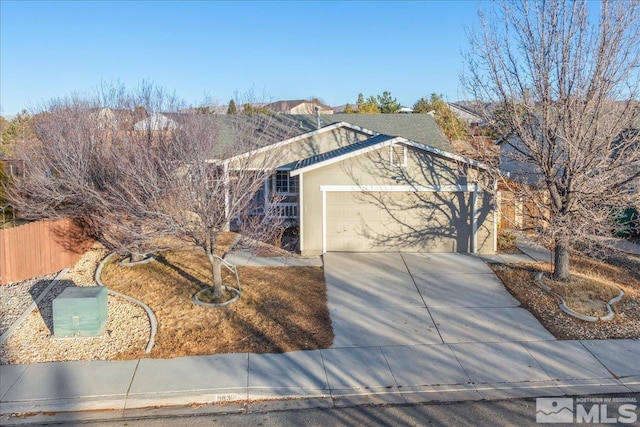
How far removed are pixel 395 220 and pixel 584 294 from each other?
215 inches

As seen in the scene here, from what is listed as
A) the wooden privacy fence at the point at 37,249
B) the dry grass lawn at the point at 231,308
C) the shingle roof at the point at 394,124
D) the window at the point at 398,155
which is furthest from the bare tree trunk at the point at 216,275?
the shingle roof at the point at 394,124

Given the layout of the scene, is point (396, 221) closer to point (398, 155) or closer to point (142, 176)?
point (398, 155)

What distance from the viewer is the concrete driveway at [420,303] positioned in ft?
27.9

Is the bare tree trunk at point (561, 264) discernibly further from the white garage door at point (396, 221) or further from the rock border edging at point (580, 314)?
the white garage door at point (396, 221)

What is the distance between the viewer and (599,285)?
10.7 meters

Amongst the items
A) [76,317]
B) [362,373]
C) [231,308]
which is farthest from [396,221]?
[76,317]

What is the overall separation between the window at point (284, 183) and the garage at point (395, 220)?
4467 mm

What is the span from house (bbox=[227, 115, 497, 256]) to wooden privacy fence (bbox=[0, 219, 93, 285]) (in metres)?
6.22

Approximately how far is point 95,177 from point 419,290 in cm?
843

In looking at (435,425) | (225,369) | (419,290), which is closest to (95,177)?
(225,369)

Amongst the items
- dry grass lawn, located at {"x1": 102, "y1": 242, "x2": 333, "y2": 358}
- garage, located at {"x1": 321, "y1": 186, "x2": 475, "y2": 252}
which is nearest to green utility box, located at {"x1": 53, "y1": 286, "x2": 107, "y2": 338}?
dry grass lawn, located at {"x1": 102, "y1": 242, "x2": 333, "y2": 358}

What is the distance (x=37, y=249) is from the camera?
11.0m

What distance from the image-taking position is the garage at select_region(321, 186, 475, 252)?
1394 centimetres

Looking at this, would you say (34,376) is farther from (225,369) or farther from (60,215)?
(60,215)
